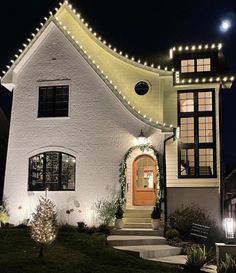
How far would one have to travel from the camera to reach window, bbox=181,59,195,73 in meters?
20.1

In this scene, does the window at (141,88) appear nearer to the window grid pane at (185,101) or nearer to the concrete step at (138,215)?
the window grid pane at (185,101)

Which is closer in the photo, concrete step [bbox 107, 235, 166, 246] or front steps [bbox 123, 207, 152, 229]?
→ concrete step [bbox 107, 235, 166, 246]

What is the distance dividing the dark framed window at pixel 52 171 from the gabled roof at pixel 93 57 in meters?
3.43

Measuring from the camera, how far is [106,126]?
18.4 meters

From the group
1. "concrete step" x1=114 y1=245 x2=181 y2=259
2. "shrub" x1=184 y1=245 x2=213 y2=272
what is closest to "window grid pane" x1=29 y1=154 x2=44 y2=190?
"concrete step" x1=114 y1=245 x2=181 y2=259

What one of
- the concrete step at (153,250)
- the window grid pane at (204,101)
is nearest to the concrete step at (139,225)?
the concrete step at (153,250)

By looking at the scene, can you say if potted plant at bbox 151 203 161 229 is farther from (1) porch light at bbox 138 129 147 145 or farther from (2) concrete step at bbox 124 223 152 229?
(1) porch light at bbox 138 129 147 145

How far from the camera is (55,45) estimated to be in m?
19.3

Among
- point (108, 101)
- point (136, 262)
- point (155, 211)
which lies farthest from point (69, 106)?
point (136, 262)

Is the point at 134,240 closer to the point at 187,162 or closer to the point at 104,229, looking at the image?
the point at 104,229

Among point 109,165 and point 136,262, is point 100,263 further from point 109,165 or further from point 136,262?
point 109,165

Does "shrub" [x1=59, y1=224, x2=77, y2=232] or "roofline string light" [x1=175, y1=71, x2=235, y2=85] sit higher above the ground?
"roofline string light" [x1=175, y1=71, x2=235, y2=85]

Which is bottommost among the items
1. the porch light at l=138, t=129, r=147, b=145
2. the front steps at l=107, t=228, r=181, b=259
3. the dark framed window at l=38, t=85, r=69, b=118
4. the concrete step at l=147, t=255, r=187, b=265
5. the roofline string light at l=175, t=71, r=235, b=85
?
the concrete step at l=147, t=255, r=187, b=265

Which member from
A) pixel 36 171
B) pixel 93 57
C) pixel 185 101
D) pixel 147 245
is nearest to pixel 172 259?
pixel 147 245
